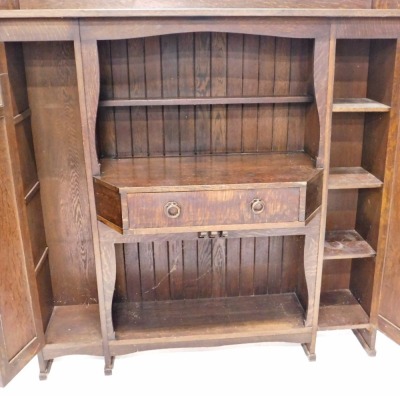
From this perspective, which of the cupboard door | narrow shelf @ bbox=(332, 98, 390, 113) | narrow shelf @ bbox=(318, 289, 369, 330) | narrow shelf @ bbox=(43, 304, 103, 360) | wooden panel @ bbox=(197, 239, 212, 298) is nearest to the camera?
the cupboard door

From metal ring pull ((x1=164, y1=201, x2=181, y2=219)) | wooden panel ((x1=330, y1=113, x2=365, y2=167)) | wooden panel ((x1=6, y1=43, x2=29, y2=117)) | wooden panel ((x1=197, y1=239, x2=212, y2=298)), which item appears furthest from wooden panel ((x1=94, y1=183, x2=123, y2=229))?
wooden panel ((x1=330, y1=113, x2=365, y2=167))

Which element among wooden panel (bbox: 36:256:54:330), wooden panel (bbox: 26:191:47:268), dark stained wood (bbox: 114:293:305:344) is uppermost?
wooden panel (bbox: 26:191:47:268)

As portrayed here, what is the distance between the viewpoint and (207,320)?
7.44 feet

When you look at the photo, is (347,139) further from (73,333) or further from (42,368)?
(42,368)

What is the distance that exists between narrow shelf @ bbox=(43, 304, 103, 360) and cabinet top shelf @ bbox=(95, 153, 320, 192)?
0.79 m

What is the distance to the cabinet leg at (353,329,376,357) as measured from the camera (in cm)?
226

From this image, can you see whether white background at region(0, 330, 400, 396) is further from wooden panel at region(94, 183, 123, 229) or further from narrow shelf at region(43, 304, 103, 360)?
wooden panel at region(94, 183, 123, 229)

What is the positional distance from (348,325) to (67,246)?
1427 mm

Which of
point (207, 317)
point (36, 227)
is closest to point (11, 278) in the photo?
point (36, 227)

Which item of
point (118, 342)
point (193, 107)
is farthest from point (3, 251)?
point (193, 107)

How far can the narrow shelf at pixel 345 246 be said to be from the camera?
2.15 meters

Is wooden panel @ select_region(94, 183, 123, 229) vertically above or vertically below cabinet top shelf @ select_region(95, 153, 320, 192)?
below

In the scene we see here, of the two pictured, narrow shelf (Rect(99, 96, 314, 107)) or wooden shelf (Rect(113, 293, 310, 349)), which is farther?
wooden shelf (Rect(113, 293, 310, 349))

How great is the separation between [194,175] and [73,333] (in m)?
0.97
